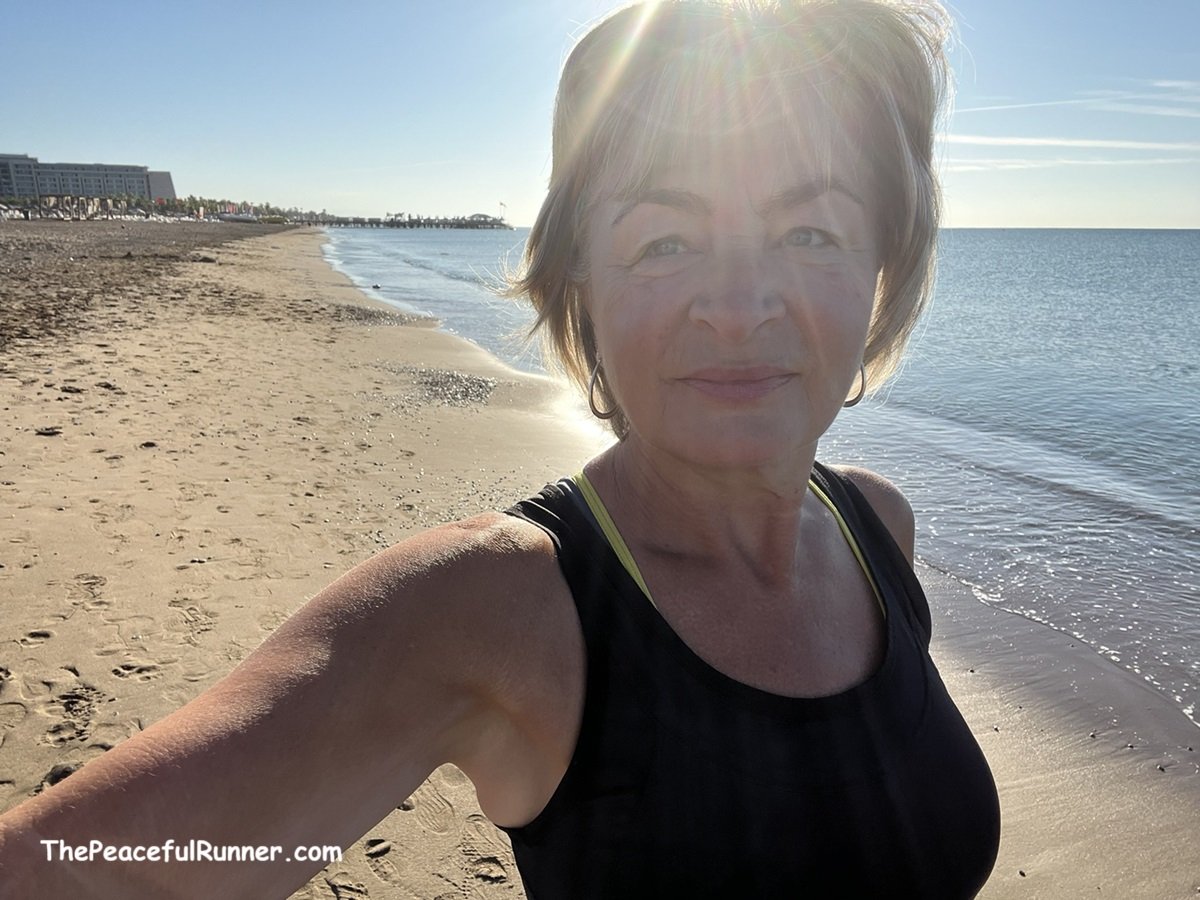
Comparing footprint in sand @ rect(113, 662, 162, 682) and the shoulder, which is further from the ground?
the shoulder

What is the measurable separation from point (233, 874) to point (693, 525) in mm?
1002

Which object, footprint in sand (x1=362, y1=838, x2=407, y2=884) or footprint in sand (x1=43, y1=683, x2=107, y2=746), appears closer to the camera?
footprint in sand (x1=362, y1=838, x2=407, y2=884)

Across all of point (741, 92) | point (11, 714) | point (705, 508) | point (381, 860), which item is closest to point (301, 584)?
point (11, 714)

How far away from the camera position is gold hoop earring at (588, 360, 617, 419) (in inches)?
73.7

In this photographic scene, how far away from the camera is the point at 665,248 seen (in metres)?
1.45

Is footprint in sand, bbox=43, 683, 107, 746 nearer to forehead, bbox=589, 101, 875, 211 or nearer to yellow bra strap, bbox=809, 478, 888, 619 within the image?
yellow bra strap, bbox=809, 478, 888, 619

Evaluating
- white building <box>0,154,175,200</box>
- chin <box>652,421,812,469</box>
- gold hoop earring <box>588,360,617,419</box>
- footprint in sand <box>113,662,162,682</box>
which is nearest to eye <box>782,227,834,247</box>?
chin <box>652,421,812,469</box>

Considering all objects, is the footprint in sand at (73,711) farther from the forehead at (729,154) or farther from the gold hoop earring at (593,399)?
the forehead at (729,154)

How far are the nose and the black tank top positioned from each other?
424 millimetres

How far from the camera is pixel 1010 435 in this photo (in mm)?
10977

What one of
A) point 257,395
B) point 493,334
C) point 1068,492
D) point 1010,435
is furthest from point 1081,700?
point 493,334

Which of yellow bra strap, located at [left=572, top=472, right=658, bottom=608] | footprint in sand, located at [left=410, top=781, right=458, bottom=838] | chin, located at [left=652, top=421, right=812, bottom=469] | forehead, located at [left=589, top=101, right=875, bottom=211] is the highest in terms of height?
forehead, located at [left=589, top=101, right=875, bottom=211]

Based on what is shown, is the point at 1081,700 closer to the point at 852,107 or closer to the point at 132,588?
the point at 852,107

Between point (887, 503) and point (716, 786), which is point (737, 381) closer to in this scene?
point (716, 786)
